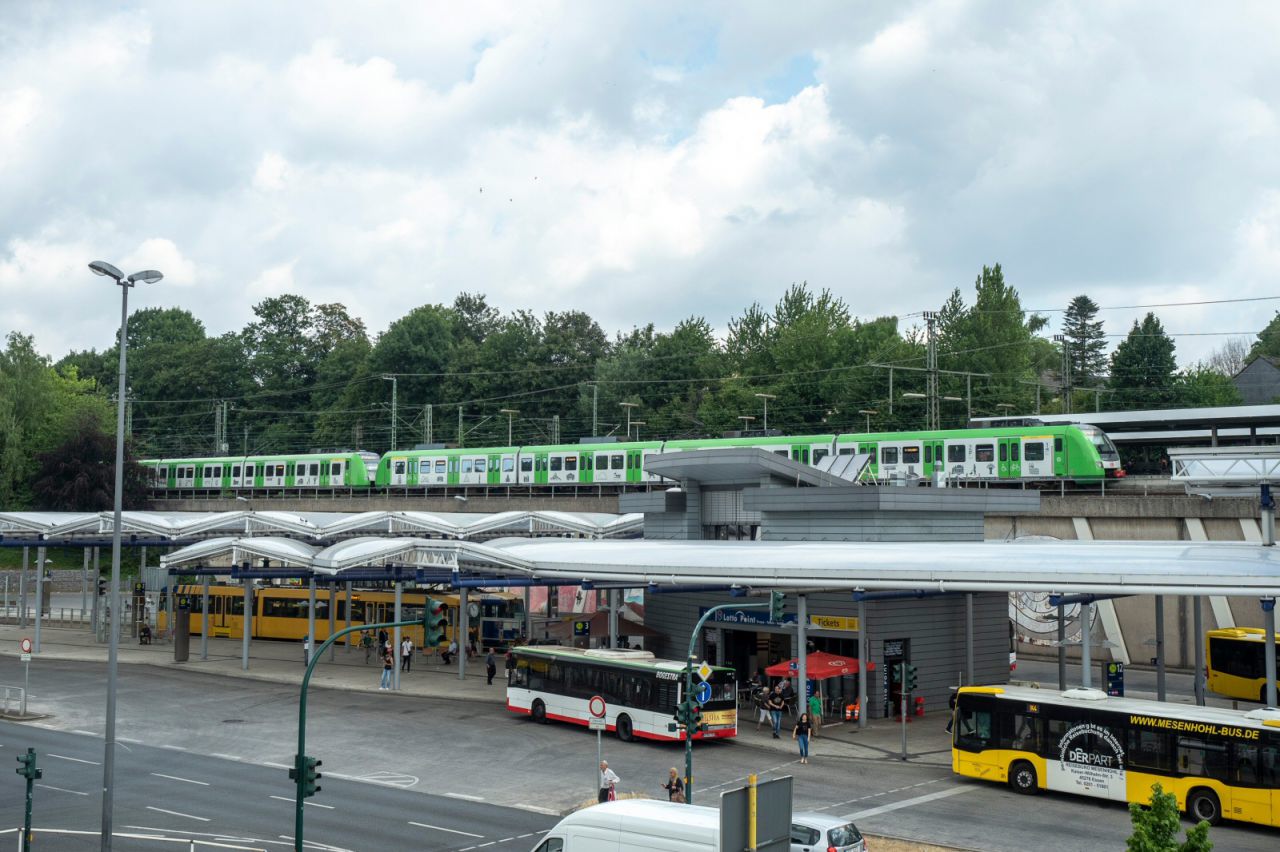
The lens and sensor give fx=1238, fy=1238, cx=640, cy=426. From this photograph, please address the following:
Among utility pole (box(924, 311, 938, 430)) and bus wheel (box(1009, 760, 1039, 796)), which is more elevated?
utility pole (box(924, 311, 938, 430))

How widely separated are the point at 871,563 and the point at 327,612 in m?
36.8

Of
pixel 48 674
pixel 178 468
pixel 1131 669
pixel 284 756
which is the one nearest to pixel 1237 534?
pixel 1131 669

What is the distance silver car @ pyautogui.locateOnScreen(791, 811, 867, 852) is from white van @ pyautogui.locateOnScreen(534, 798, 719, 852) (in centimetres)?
365

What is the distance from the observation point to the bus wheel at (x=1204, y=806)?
84.4 feet

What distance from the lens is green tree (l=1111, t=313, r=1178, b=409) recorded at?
106 metres

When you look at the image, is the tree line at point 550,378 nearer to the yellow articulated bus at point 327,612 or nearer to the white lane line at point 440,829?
the yellow articulated bus at point 327,612

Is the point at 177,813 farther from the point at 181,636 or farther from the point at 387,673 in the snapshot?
the point at 181,636

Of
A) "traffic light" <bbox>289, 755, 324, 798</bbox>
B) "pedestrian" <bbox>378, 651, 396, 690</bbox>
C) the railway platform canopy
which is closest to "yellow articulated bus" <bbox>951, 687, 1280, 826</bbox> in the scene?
"traffic light" <bbox>289, 755, 324, 798</bbox>

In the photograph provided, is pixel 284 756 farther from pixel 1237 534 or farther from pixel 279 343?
pixel 279 343

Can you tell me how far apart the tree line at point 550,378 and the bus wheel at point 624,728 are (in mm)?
41231

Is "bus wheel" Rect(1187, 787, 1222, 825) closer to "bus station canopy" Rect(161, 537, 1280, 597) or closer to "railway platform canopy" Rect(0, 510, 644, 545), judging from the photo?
"bus station canopy" Rect(161, 537, 1280, 597)

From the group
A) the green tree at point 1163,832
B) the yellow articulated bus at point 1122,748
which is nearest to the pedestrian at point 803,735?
the yellow articulated bus at point 1122,748

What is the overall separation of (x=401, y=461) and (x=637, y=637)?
46458 millimetres

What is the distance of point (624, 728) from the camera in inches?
1395
